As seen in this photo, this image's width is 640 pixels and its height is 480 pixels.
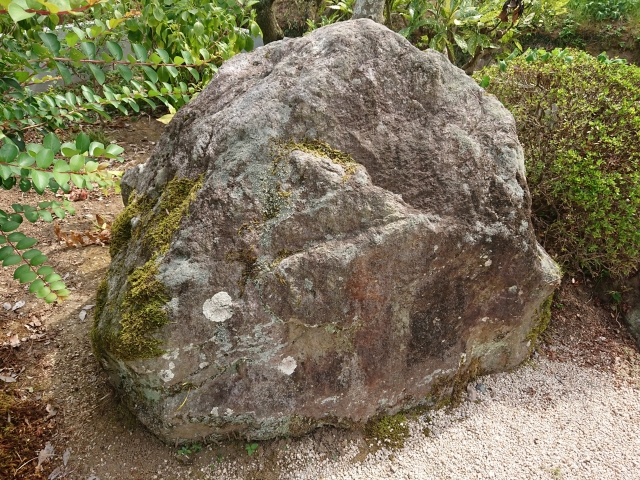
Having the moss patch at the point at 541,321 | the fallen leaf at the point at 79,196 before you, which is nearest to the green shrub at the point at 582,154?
the moss patch at the point at 541,321

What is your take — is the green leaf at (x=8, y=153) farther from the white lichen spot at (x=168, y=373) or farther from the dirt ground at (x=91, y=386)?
the dirt ground at (x=91, y=386)

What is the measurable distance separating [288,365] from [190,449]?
0.71 metres

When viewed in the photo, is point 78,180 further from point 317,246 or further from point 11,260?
point 317,246

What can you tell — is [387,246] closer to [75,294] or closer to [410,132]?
[410,132]

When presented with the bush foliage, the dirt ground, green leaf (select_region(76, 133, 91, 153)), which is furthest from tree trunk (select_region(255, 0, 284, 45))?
green leaf (select_region(76, 133, 91, 153))

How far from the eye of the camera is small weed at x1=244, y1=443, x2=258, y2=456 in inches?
100

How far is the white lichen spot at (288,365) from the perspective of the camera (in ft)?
8.00

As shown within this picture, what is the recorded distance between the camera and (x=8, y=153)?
5.74ft

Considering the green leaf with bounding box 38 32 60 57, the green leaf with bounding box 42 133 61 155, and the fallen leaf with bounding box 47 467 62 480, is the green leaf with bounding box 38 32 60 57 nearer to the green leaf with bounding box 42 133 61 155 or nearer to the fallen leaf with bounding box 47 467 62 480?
the green leaf with bounding box 42 133 61 155

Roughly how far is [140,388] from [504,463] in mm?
2055

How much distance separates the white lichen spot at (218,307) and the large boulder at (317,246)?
0.04 ft

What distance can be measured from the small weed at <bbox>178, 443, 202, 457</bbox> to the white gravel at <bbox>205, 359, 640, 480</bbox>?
0.47 feet

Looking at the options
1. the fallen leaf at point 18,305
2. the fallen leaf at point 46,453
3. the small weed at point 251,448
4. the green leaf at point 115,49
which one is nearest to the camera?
the green leaf at point 115,49

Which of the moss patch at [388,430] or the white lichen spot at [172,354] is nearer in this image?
the white lichen spot at [172,354]
